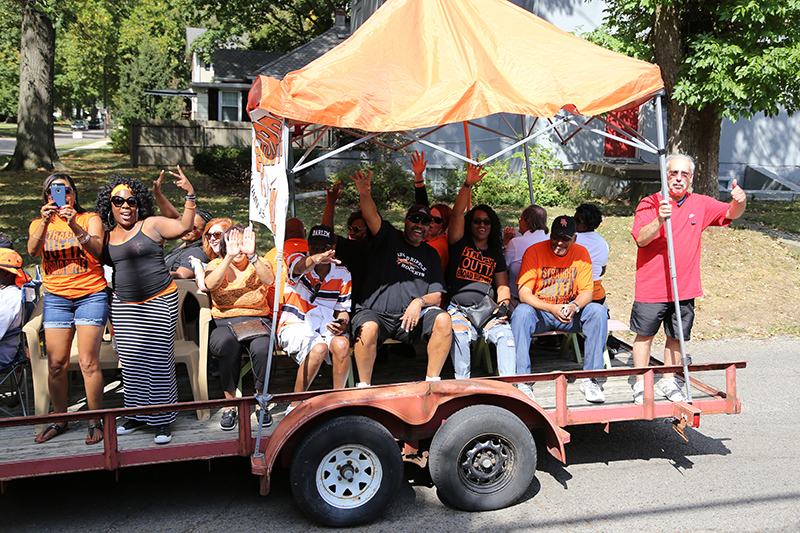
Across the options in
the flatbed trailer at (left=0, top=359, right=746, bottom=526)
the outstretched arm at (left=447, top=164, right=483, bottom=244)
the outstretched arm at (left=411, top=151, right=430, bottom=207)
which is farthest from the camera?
the outstretched arm at (left=411, top=151, right=430, bottom=207)

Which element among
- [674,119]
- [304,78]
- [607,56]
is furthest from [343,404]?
[674,119]

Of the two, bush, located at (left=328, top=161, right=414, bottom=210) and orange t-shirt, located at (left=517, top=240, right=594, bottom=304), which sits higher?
bush, located at (left=328, top=161, right=414, bottom=210)

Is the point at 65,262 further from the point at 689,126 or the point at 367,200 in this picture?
the point at 689,126

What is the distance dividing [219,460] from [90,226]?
6.11 feet

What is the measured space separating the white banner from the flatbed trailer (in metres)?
1.06

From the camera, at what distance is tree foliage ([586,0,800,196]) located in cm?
1022

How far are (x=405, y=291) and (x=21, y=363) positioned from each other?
9.20 ft

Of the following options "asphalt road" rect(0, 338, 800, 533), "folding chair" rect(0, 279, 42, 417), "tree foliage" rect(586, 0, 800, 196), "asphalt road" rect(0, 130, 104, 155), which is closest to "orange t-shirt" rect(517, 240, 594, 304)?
"asphalt road" rect(0, 338, 800, 533)

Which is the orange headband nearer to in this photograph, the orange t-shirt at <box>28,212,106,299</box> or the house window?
the orange t-shirt at <box>28,212,106,299</box>

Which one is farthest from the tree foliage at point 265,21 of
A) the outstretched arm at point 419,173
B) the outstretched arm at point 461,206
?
the outstretched arm at point 461,206

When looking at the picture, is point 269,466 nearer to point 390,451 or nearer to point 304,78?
point 390,451

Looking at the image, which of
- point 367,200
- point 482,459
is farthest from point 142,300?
point 482,459

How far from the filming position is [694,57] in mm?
10820

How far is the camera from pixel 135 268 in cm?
417
